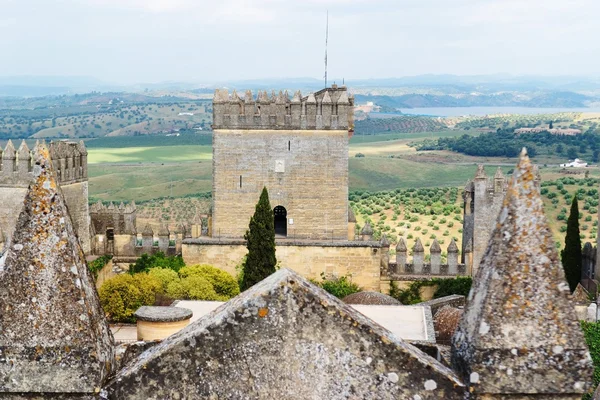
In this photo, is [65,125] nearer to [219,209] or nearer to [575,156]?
[575,156]

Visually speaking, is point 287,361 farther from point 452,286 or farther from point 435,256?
point 435,256

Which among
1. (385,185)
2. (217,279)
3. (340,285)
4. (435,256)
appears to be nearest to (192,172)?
(385,185)

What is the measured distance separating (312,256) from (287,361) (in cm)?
2336

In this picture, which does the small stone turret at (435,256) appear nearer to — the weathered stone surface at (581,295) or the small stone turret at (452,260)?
the small stone turret at (452,260)

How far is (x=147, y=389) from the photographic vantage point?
173 inches

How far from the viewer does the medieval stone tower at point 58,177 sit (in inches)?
1032

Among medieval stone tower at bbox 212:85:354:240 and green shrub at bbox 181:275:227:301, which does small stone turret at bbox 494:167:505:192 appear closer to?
medieval stone tower at bbox 212:85:354:240

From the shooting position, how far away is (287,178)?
28500 mm

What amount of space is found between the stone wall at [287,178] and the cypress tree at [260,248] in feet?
11.2

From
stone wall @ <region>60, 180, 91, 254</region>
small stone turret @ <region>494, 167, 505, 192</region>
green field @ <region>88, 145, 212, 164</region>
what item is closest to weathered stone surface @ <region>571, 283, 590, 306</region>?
small stone turret @ <region>494, 167, 505, 192</region>

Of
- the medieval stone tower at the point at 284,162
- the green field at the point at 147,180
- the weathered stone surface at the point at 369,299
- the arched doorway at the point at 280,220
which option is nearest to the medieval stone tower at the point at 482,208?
the medieval stone tower at the point at 284,162

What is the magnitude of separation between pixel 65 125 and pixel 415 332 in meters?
161

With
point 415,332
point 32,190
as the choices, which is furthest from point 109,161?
point 32,190

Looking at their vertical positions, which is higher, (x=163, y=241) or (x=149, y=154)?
(x=163, y=241)
